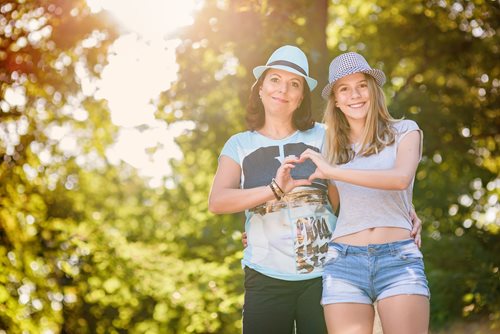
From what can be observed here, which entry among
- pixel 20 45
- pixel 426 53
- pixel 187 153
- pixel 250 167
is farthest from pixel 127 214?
pixel 250 167

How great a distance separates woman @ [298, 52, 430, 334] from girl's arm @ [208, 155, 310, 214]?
111 millimetres

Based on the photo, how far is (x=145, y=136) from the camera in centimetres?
1114

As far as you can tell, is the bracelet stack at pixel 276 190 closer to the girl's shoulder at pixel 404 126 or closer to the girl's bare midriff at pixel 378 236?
the girl's bare midriff at pixel 378 236

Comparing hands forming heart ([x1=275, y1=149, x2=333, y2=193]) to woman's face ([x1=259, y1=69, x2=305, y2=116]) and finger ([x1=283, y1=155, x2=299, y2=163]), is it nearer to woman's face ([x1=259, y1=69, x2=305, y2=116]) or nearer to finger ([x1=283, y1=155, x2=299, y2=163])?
finger ([x1=283, y1=155, x2=299, y2=163])

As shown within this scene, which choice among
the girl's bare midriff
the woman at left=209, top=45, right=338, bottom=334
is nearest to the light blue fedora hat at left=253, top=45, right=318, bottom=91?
the woman at left=209, top=45, right=338, bottom=334

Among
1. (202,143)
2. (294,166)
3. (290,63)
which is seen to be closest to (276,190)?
(294,166)

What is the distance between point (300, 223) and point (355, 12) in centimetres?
1043

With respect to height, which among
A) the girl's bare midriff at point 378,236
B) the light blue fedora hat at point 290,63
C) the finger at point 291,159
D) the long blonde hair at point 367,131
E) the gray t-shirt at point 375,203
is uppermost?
the light blue fedora hat at point 290,63

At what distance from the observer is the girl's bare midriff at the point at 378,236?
349 centimetres

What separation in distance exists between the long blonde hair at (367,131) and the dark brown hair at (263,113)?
174 mm

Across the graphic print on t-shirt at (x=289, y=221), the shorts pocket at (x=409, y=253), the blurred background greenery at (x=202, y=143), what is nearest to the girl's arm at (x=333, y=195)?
the graphic print on t-shirt at (x=289, y=221)

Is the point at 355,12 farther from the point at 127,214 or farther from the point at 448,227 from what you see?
the point at 127,214

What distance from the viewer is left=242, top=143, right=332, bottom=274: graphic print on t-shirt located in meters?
3.71

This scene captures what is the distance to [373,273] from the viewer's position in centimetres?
343
